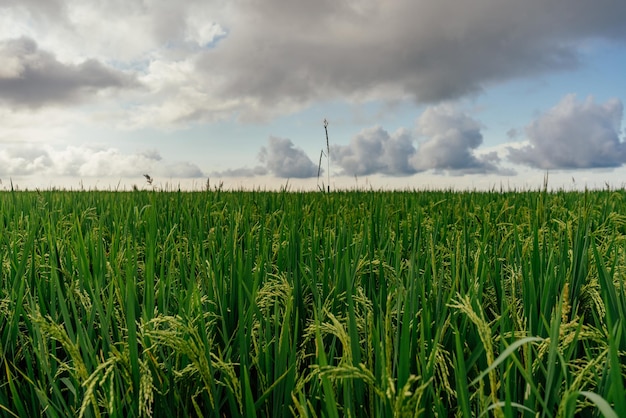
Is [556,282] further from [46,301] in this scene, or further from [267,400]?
[46,301]

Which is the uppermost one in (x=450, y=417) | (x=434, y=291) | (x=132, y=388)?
(x=434, y=291)

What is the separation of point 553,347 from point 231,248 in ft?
4.38

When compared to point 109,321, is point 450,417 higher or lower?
lower

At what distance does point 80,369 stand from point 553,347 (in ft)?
2.90

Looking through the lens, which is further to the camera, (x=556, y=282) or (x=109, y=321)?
(x=556, y=282)

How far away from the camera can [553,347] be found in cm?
96

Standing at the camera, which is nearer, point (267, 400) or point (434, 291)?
point (267, 400)

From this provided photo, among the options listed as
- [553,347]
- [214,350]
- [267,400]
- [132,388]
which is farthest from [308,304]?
[553,347]

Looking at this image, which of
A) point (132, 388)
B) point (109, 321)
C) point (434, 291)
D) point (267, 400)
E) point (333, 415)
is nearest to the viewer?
point (333, 415)

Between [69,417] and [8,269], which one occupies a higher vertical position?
[8,269]

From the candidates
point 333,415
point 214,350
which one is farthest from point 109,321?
point 333,415

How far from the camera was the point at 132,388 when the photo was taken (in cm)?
103

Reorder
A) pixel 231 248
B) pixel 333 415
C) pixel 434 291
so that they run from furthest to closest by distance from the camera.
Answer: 1. pixel 231 248
2. pixel 434 291
3. pixel 333 415

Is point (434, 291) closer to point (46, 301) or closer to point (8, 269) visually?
point (46, 301)
